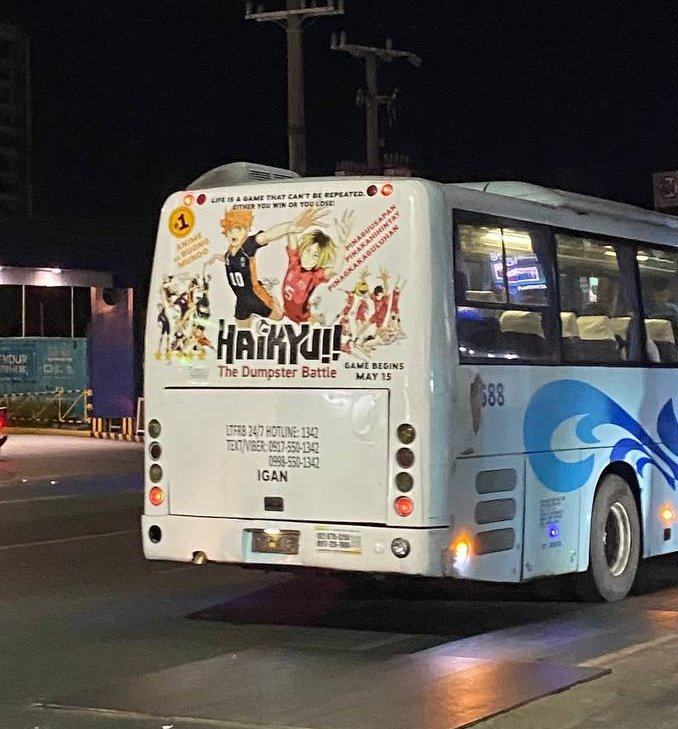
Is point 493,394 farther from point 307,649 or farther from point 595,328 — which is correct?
point 307,649

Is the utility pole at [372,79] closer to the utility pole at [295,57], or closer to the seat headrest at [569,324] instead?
the utility pole at [295,57]

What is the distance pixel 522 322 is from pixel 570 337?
0.70 metres

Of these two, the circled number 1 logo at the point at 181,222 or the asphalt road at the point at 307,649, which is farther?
the circled number 1 logo at the point at 181,222

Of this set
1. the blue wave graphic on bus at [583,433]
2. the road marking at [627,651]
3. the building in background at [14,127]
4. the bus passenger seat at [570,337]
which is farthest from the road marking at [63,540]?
the building in background at [14,127]

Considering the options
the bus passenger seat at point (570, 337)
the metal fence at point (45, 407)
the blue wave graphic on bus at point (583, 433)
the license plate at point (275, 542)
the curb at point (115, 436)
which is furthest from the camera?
the metal fence at point (45, 407)

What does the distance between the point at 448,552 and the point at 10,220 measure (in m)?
25.8

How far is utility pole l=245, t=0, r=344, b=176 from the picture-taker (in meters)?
29.4

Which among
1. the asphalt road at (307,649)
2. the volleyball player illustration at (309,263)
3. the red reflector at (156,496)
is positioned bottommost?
the asphalt road at (307,649)

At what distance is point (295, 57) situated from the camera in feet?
99.7

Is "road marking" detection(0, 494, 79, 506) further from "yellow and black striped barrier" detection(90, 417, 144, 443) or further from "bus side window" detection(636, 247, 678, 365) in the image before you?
"yellow and black striped barrier" detection(90, 417, 144, 443)

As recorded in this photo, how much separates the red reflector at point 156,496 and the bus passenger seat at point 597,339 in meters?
3.40

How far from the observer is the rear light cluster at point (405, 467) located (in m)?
9.63

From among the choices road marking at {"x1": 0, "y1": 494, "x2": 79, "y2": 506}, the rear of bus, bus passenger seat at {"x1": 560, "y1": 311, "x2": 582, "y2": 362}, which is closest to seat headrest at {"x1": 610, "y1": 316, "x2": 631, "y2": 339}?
bus passenger seat at {"x1": 560, "y1": 311, "x2": 582, "y2": 362}

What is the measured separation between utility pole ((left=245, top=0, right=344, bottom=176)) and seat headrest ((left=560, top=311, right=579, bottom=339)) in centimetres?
1793
